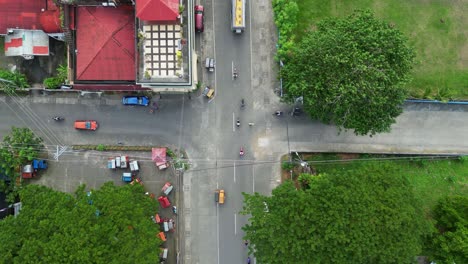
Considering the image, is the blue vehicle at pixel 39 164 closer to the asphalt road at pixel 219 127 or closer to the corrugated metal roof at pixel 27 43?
the asphalt road at pixel 219 127

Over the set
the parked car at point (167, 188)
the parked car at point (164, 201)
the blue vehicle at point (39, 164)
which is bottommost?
the parked car at point (164, 201)

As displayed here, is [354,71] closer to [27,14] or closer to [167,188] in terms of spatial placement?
[167,188]

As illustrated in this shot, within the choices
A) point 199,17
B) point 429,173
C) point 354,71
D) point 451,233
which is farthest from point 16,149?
point 429,173

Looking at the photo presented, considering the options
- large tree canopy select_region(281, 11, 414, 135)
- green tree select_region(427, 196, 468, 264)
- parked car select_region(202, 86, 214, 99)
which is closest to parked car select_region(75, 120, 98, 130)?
parked car select_region(202, 86, 214, 99)

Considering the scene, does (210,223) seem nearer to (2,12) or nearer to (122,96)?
(122,96)

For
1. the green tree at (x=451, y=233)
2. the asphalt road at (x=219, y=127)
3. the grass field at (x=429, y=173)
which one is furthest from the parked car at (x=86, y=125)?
the green tree at (x=451, y=233)

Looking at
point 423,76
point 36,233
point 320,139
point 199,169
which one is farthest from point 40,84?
point 423,76
